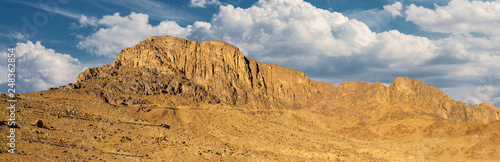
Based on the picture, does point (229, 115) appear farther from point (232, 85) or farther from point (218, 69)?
point (218, 69)

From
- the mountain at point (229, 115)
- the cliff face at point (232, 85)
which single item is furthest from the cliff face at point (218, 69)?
the mountain at point (229, 115)

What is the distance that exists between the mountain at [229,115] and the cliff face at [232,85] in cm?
32

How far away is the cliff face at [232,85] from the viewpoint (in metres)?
105

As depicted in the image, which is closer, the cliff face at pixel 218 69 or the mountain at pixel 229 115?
the mountain at pixel 229 115

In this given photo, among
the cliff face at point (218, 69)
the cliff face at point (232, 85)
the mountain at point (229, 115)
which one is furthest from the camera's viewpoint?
the cliff face at point (218, 69)

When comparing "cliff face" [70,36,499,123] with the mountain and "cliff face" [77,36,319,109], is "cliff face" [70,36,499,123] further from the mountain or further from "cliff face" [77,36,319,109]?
the mountain

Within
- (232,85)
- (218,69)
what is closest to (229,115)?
(232,85)

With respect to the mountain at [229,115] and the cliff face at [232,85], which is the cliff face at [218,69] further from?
the mountain at [229,115]

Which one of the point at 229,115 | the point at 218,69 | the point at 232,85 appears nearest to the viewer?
the point at 229,115

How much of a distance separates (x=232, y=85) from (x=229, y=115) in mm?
18580

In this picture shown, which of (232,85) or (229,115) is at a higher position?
(232,85)

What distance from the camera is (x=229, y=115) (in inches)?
3846

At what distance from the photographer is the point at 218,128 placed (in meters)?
88.6

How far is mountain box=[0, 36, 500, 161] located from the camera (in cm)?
6288
